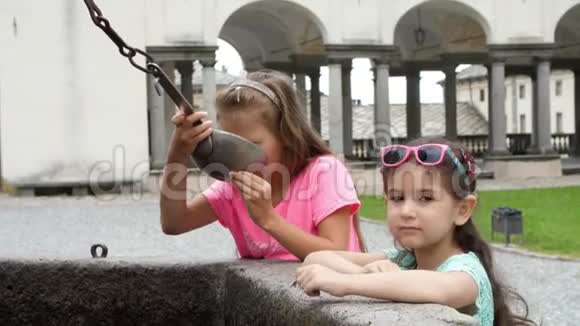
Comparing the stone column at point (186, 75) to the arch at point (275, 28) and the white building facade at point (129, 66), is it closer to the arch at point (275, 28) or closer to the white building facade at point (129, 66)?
the white building facade at point (129, 66)

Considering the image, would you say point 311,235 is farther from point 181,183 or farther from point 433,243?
point 433,243

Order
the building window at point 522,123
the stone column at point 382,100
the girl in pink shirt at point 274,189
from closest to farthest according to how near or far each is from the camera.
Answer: the girl in pink shirt at point 274,189 < the stone column at point 382,100 < the building window at point 522,123

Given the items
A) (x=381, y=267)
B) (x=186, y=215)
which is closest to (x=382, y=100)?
(x=186, y=215)

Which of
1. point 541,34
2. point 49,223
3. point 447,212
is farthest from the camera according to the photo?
point 541,34

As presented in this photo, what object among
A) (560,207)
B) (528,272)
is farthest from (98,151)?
(528,272)

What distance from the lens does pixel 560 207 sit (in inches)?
592

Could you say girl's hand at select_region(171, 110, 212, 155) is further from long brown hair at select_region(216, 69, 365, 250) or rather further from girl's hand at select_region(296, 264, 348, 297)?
girl's hand at select_region(296, 264, 348, 297)

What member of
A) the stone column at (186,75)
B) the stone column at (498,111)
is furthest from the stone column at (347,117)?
the stone column at (186,75)

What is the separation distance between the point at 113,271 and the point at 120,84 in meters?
17.3

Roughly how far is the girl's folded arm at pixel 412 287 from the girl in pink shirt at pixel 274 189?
18.4 inches

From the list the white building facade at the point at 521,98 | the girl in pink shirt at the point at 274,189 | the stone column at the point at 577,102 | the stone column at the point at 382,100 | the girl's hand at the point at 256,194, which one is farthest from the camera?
the white building facade at the point at 521,98

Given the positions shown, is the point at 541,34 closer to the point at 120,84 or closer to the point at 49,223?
the point at 120,84

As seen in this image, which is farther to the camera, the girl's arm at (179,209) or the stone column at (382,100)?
the stone column at (382,100)

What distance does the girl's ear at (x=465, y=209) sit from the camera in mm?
2162
